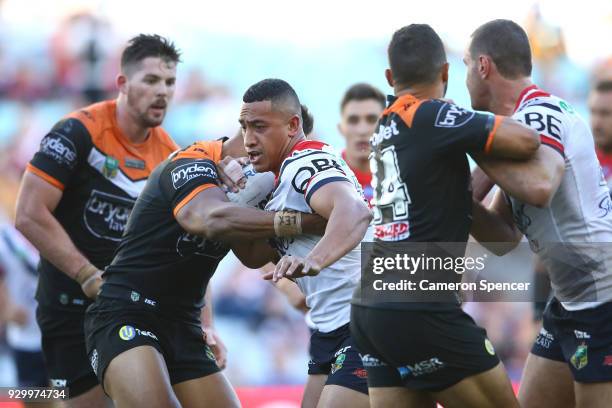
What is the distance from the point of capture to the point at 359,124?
8883mm

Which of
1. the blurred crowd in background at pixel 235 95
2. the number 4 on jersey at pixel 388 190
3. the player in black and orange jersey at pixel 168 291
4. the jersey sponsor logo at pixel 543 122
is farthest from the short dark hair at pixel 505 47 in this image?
the blurred crowd in background at pixel 235 95

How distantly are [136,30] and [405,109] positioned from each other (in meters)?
10.9

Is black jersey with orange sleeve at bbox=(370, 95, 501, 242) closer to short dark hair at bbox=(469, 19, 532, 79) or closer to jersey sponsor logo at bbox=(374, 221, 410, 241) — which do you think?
jersey sponsor logo at bbox=(374, 221, 410, 241)

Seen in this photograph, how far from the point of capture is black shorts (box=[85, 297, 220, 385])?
596 cm

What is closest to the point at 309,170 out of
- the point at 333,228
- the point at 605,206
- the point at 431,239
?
the point at 333,228

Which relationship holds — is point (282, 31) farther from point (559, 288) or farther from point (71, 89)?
point (559, 288)

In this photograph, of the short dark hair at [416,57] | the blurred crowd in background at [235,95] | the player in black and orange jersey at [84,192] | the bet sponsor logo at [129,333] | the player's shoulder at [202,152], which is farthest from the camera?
the blurred crowd in background at [235,95]

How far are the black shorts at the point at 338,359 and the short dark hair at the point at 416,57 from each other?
158cm

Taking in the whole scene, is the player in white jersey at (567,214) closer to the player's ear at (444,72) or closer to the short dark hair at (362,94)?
the player's ear at (444,72)

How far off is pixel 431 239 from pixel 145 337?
2034 mm

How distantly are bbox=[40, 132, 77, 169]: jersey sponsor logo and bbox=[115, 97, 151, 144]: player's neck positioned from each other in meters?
0.51

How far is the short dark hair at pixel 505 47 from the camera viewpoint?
5434 millimetres

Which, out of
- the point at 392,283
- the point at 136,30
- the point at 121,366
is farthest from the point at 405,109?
the point at 136,30

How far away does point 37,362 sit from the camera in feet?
32.0
